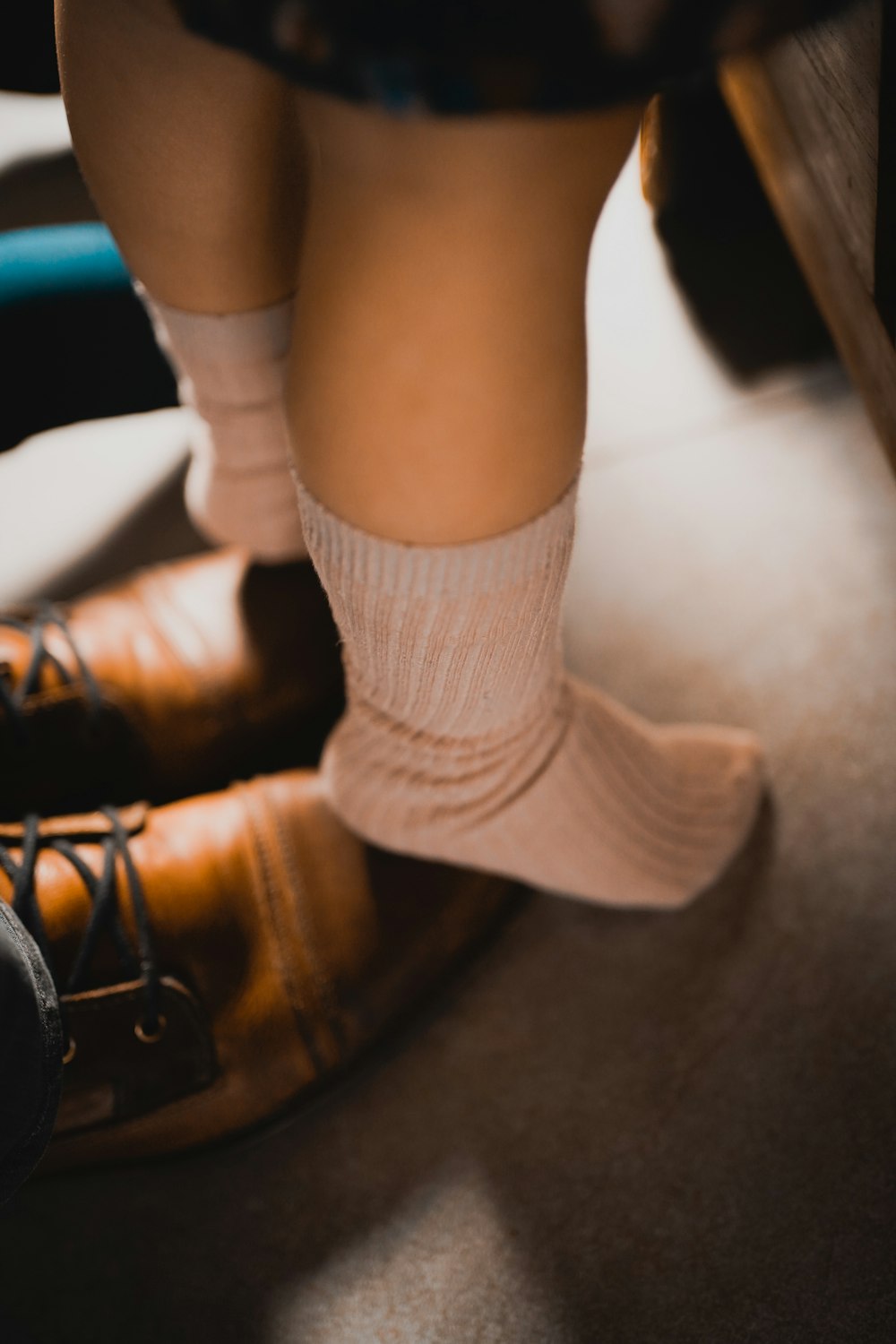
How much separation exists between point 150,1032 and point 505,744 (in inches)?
8.8

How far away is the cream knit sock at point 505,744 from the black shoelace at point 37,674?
0.51 feet

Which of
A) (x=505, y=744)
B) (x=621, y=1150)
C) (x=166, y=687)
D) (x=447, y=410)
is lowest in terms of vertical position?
(x=621, y=1150)

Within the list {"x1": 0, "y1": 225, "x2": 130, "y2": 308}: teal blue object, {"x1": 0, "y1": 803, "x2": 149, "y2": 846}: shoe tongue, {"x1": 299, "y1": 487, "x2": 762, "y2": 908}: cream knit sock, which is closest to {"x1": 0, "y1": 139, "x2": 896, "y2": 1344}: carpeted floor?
{"x1": 299, "y1": 487, "x2": 762, "y2": 908}: cream knit sock

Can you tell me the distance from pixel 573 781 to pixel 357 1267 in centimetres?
27

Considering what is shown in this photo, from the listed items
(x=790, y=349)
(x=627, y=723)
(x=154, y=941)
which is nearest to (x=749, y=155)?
(x=790, y=349)

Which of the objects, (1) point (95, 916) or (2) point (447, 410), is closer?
(2) point (447, 410)

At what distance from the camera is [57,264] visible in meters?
0.62

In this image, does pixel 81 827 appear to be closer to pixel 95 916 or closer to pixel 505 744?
pixel 95 916

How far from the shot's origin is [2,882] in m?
0.49

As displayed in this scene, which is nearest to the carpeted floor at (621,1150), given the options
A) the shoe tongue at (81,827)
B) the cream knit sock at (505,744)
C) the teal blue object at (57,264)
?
the cream knit sock at (505,744)

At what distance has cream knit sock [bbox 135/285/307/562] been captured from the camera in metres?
0.49

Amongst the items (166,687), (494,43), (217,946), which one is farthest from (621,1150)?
(494,43)

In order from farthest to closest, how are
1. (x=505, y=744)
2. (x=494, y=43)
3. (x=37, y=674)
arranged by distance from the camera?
1. (x=37, y=674)
2. (x=505, y=744)
3. (x=494, y=43)

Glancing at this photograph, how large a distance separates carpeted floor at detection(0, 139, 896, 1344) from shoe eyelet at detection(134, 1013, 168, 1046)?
0.10 metres
